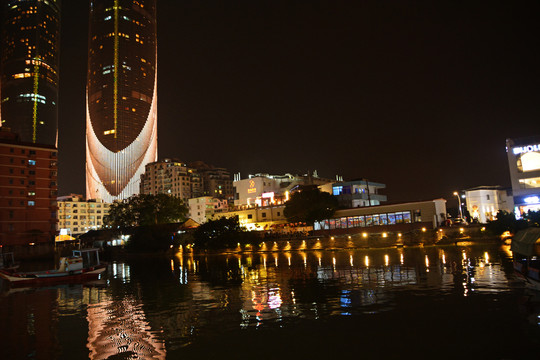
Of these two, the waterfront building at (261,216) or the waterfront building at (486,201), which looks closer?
the waterfront building at (486,201)

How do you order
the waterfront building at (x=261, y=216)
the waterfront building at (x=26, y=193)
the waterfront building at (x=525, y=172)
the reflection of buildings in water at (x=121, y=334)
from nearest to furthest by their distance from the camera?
the reflection of buildings in water at (x=121, y=334)
the waterfront building at (x=525, y=172)
the waterfront building at (x=26, y=193)
the waterfront building at (x=261, y=216)

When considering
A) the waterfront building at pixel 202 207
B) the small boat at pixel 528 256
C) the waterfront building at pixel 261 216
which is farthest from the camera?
the waterfront building at pixel 202 207

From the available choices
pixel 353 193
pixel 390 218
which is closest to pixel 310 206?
pixel 390 218

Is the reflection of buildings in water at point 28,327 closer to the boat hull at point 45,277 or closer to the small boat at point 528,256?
the boat hull at point 45,277

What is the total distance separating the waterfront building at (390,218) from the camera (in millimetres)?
69312

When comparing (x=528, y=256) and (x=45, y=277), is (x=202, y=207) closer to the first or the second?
(x=45, y=277)

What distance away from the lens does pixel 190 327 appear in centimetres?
1620

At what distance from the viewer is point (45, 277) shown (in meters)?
37.0

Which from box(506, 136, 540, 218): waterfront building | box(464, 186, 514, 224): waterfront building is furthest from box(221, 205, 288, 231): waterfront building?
box(506, 136, 540, 218): waterfront building

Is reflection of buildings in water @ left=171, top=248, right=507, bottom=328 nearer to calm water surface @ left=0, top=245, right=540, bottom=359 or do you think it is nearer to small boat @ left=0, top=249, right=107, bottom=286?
calm water surface @ left=0, top=245, right=540, bottom=359

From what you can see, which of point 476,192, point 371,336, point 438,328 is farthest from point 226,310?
point 476,192

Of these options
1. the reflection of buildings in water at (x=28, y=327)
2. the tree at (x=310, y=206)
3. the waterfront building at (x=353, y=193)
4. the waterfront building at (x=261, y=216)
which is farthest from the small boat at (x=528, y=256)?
the waterfront building at (x=261, y=216)

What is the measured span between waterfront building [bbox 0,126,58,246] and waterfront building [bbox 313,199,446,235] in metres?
65.7

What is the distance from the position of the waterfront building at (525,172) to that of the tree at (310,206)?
33048 millimetres
